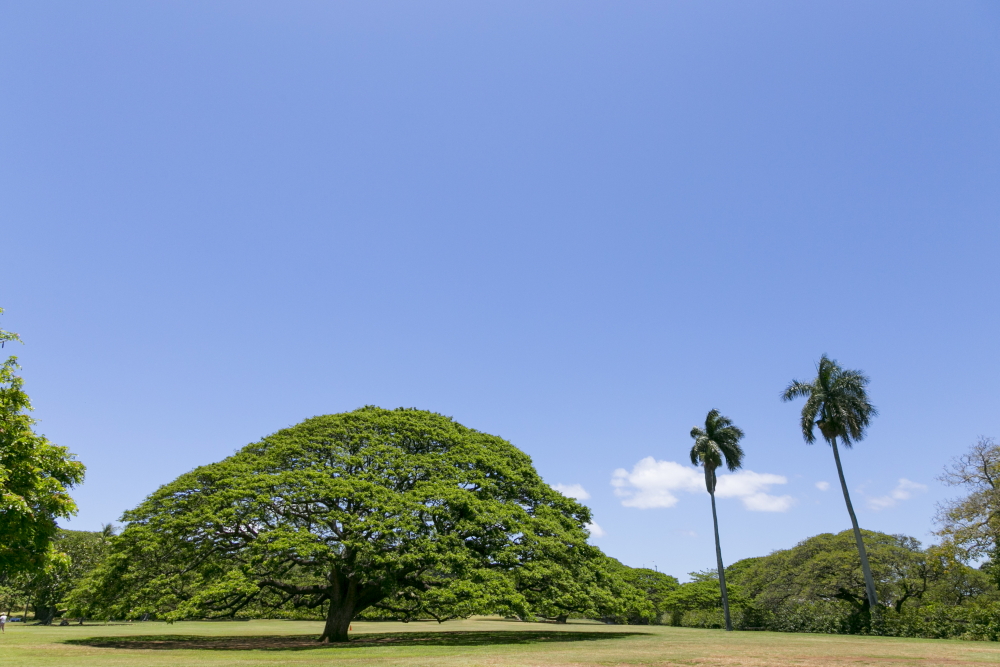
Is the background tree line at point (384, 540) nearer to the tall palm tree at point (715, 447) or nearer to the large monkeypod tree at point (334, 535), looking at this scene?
the large monkeypod tree at point (334, 535)

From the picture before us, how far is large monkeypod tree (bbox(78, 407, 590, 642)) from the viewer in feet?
81.3

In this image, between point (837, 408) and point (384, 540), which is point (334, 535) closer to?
point (384, 540)

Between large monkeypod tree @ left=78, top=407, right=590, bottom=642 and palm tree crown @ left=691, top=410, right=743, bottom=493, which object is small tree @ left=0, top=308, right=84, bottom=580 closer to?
large monkeypod tree @ left=78, top=407, right=590, bottom=642

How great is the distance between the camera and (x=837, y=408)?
137 feet

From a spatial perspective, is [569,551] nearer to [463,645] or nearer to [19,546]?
[463,645]

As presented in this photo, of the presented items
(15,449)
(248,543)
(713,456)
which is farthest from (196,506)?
(713,456)

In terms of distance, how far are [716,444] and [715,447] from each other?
0.43 meters

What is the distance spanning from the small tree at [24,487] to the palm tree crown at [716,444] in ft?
151

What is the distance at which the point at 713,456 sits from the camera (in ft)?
162

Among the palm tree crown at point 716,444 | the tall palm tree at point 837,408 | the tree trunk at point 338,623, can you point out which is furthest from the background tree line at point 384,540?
the palm tree crown at point 716,444

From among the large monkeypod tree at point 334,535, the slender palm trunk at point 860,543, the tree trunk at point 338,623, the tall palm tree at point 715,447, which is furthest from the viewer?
the tall palm tree at point 715,447

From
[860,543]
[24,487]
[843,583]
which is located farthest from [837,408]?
[24,487]

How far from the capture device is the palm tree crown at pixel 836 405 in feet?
136

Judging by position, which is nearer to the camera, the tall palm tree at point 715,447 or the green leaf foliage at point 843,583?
the green leaf foliage at point 843,583
